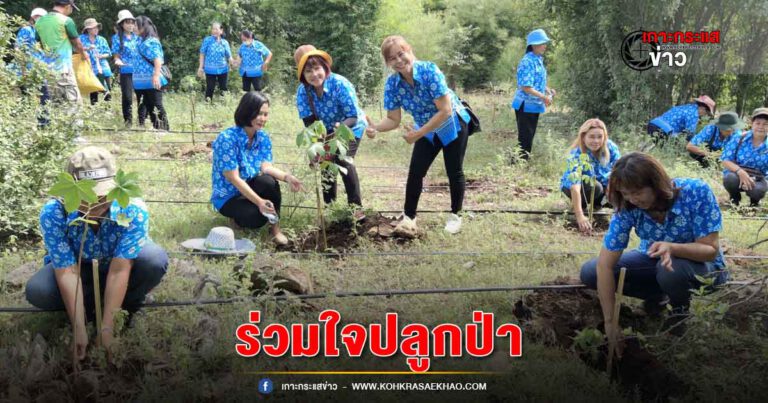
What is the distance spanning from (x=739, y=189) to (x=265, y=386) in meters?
4.90

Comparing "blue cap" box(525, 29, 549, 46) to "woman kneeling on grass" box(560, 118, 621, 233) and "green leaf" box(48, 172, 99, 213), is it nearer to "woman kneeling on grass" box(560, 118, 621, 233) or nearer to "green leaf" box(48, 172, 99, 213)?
"woman kneeling on grass" box(560, 118, 621, 233)

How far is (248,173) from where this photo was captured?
16.3ft

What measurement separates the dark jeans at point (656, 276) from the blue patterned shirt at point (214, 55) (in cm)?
864

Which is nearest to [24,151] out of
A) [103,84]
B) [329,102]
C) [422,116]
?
[329,102]

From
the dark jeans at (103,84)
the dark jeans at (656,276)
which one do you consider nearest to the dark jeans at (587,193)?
the dark jeans at (656,276)

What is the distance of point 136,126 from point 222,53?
2282 millimetres

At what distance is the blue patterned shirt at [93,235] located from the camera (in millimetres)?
3150

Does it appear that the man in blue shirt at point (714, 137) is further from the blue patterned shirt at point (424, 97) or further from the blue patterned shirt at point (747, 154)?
the blue patterned shirt at point (424, 97)

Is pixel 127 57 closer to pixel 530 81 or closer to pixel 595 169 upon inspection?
pixel 530 81

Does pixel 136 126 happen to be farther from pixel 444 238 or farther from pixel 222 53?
pixel 444 238

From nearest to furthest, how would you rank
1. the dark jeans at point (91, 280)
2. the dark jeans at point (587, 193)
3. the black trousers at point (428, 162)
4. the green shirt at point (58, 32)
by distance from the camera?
1. the dark jeans at point (91, 280)
2. the black trousers at point (428, 162)
3. the dark jeans at point (587, 193)
4. the green shirt at point (58, 32)

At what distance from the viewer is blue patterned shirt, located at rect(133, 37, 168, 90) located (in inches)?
337

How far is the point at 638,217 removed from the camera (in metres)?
3.36

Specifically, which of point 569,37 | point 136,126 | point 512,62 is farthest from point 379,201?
point 512,62
